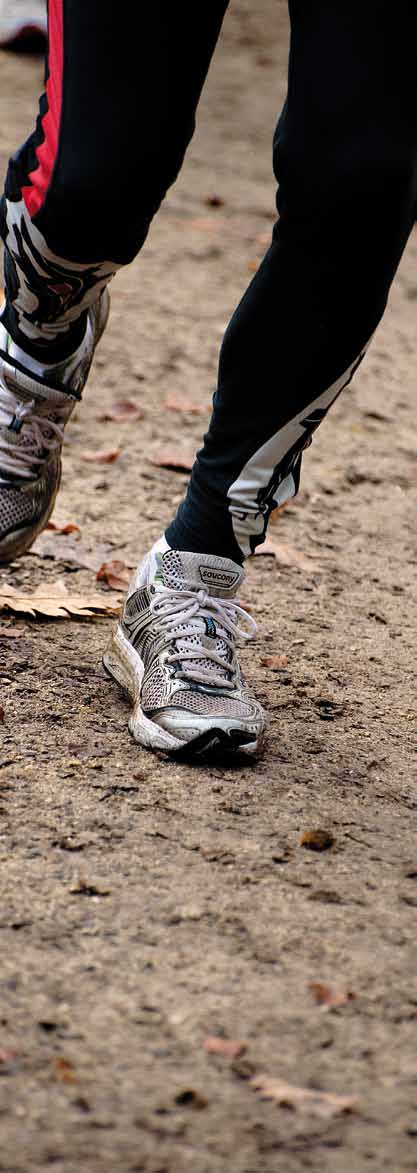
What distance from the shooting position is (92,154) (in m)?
1.90

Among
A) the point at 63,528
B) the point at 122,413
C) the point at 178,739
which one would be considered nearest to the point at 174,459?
the point at 122,413

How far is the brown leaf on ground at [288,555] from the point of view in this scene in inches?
120

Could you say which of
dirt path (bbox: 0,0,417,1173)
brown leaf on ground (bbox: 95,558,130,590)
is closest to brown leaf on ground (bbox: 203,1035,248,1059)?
dirt path (bbox: 0,0,417,1173)

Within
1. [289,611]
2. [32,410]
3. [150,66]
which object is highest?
[150,66]

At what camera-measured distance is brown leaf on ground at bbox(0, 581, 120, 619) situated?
2.59 m

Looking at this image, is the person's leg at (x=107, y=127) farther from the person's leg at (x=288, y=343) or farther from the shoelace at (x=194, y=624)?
the shoelace at (x=194, y=624)

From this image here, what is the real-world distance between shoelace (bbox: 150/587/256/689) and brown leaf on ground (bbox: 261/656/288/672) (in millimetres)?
341

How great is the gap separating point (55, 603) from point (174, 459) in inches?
36.2

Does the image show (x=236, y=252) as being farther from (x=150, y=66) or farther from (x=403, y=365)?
(x=150, y=66)

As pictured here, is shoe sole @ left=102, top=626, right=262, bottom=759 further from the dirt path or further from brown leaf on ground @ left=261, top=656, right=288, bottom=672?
brown leaf on ground @ left=261, top=656, right=288, bottom=672

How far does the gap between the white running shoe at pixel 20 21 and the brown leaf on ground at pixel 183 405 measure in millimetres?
3815

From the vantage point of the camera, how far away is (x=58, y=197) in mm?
1950

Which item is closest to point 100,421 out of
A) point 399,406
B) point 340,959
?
point 399,406

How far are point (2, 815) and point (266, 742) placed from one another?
50cm
